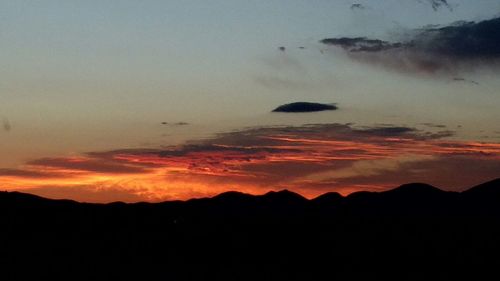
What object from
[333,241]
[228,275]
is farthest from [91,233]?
[333,241]

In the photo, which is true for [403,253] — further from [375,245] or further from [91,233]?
[91,233]

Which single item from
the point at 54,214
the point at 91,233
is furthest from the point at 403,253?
the point at 54,214

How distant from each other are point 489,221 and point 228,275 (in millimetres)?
75607

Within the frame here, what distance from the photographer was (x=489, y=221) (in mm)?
199750

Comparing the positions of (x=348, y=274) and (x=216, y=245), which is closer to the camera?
(x=348, y=274)

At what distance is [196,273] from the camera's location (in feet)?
517

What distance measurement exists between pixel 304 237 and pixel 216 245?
77.6 feet

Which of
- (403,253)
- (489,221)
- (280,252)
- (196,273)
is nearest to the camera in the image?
(196,273)

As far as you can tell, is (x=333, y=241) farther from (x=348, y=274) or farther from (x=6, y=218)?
(x=6, y=218)

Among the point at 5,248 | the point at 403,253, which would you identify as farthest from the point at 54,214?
the point at 403,253

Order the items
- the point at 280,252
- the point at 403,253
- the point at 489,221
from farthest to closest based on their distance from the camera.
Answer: the point at 489,221
the point at 280,252
the point at 403,253

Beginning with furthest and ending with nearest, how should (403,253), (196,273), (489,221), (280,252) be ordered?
(489,221), (280,252), (403,253), (196,273)

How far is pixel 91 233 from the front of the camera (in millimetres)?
185875

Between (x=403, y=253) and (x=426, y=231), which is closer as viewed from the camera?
(x=403, y=253)
